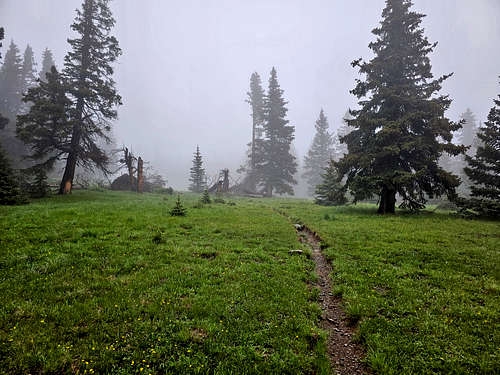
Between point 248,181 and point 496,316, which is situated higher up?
point 248,181

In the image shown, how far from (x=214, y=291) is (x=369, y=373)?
14.0ft

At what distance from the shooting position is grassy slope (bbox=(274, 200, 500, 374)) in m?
4.65

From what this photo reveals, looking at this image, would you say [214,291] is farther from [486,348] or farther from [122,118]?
[122,118]

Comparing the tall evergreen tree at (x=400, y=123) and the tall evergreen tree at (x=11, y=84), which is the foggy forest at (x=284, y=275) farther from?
the tall evergreen tree at (x=11, y=84)

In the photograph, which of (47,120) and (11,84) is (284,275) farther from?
(11,84)

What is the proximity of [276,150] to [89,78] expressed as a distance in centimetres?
2917

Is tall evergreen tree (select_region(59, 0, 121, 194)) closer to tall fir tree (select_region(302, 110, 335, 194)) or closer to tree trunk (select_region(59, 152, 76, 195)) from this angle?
tree trunk (select_region(59, 152, 76, 195))

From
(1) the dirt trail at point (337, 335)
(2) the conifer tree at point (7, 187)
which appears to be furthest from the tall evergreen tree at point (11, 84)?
(1) the dirt trail at point (337, 335)

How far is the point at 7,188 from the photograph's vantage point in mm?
16141

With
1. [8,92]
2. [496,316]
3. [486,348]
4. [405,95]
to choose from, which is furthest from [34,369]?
[8,92]

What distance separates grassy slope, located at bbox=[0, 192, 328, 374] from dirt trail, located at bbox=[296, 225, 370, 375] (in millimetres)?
362

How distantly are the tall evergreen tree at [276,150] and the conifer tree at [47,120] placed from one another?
29541 millimetres

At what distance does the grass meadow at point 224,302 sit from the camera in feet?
14.5

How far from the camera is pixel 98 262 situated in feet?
25.5
